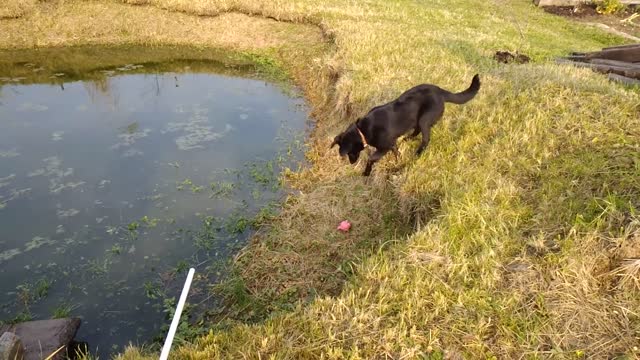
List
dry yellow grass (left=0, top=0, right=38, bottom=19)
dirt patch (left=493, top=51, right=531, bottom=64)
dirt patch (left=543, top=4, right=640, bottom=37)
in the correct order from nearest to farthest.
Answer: dirt patch (left=493, top=51, right=531, bottom=64), dry yellow grass (left=0, top=0, right=38, bottom=19), dirt patch (left=543, top=4, right=640, bottom=37)

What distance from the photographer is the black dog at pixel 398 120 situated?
260 inches

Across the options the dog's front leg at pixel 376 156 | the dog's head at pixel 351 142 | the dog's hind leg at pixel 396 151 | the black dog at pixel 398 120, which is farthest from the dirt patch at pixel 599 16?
the dog's head at pixel 351 142

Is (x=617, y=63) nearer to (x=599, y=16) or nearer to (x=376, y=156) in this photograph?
(x=376, y=156)

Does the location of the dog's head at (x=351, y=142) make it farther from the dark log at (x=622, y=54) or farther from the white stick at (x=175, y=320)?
the dark log at (x=622, y=54)

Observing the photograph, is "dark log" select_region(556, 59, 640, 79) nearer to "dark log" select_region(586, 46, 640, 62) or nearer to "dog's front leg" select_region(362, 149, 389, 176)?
"dark log" select_region(586, 46, 640, 62)

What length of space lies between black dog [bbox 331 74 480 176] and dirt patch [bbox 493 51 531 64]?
241 inches

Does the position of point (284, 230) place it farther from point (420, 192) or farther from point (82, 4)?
point (82, 4)

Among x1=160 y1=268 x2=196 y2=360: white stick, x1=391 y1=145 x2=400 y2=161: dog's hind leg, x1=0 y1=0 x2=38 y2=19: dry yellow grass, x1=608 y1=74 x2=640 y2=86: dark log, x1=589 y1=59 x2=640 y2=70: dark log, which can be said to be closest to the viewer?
x1=160 y1=268 x2=196 y2=360: white stick

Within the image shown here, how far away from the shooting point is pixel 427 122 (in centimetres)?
680

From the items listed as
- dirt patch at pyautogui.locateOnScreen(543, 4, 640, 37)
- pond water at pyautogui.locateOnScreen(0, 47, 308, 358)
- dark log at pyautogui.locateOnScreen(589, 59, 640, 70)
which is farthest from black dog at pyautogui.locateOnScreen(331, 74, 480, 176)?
dirt patch at pyautogui.locateOnScreen(543, 4, 640, 37)

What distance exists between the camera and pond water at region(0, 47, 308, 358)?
5.65 metres

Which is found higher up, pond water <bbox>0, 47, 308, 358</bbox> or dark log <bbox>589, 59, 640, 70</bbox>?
dark log <bbox>589, 59, 640, 70</bbox>

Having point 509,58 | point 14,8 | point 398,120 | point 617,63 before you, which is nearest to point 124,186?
point 398,120

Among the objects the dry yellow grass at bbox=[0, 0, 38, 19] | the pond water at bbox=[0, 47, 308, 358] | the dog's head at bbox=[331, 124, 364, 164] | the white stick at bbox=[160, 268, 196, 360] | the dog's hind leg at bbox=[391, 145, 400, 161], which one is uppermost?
the dry yellow grass at bbox=[0, 0, 38, 19]
